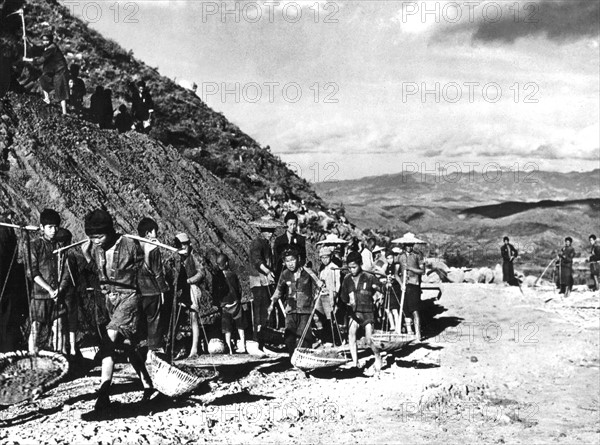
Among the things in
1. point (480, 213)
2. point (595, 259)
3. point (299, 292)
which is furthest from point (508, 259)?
point (480, 213)

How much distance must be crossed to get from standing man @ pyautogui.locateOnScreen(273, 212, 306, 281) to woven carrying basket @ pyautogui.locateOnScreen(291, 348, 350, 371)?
165 centimetres

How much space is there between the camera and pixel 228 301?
10.2 meters

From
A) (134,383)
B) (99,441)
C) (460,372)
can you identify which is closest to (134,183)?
(134,383)

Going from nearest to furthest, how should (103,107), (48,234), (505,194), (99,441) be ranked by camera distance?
(99,441) → (48,234) → (103,107) → (505,194)

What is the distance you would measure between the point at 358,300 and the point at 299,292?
0.87 m

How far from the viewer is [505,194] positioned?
17075 cm

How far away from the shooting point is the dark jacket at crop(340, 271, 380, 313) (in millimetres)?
9695

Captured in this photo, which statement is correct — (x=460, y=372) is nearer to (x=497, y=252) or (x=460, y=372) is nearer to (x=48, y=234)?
(x=48, y=234)

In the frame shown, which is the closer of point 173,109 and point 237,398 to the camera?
point 237,398

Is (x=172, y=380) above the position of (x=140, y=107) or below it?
below

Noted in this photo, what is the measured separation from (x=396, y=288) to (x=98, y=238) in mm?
7072

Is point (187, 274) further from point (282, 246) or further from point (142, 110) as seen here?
point (142, 110)

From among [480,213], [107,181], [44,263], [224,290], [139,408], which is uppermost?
[480,213]

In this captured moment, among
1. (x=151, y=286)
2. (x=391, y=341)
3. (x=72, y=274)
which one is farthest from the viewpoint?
(x=391, y=341)
